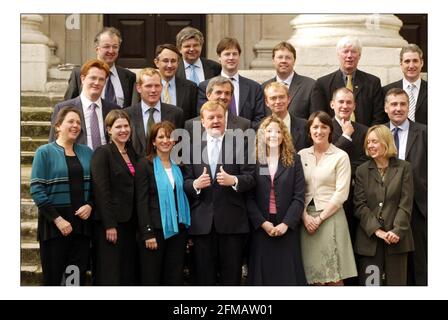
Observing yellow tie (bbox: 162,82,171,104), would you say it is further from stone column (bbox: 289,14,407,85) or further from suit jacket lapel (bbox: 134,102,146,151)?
stone column (bbox: 289,14,407,85)

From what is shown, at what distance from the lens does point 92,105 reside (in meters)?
9.65

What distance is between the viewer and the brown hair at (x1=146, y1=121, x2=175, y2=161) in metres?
9.45

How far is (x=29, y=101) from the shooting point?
1188 cm

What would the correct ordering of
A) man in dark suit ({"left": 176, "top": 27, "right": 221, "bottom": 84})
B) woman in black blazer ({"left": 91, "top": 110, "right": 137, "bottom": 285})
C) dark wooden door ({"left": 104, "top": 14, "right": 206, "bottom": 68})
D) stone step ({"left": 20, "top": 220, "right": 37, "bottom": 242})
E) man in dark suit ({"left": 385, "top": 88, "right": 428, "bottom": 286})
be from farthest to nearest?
dark wooden door ({"left": 104, "top": 14, "right": 206, "bottom": 68}), man in dark suit ({"left": 176, "top": 27, "right": 221, "bottom": 84}), stone step ({"left": 20, "top": 220, "right": 37, "bottom": 242}), man in dark suit ({"left": 385, "top": 88, "right": 428, "bottom": 286}), woman in black blazer ({"left": 91, "top": 110, "right": 137, "bottom": 285})

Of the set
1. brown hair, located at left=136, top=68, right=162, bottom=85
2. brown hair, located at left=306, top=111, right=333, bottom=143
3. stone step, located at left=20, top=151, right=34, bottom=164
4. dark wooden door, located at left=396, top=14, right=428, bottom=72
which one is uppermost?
dark wooden door, located at left=396, top=14, right=428, bottom=72

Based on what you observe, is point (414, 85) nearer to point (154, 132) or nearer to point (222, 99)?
point (222, 99)

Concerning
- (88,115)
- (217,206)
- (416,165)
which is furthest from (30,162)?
(416,165)

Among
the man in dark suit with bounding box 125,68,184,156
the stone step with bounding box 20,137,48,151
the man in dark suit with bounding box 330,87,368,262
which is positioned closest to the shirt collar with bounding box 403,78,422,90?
the man in dark suit with bounding box 330,87,368,262

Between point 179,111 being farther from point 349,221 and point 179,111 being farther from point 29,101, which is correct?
point 29,101

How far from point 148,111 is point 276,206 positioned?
1336 millimetres

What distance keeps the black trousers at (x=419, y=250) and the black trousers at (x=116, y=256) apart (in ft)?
7.79

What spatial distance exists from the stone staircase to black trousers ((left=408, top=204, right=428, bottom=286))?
3196 mm

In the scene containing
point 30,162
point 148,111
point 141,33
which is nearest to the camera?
point 148,111

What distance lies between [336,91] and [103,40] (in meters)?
2.11
